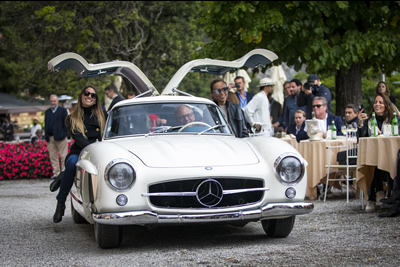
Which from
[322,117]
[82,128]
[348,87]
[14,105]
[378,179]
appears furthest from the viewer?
[14,105]

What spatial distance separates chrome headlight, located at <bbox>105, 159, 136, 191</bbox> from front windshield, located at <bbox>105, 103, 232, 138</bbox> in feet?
4.50

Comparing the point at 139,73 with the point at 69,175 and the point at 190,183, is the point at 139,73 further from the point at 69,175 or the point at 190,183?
the point at 190,183

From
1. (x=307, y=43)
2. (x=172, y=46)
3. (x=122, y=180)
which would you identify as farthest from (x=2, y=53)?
(x=122, y=180)

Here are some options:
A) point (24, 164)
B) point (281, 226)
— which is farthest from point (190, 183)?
point (24, 164)

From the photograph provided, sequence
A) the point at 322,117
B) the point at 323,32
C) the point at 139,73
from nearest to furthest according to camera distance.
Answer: the point at 139,73
the point at 322,117
the point at 323,32

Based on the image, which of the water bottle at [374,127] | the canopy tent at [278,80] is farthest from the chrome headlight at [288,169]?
the canopy tent at [278,80]

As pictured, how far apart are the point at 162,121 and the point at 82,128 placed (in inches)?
50.3

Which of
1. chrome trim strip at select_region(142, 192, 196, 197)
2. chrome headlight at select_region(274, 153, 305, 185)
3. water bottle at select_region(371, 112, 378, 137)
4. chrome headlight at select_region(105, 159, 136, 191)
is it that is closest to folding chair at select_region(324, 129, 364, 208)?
water bottle at select_region(371, 112, 378, 137)

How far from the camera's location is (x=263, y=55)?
927 centimetres

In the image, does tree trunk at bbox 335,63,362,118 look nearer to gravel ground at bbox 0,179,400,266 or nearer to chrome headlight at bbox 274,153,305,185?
gravel ground at bbox 0,179,400,266

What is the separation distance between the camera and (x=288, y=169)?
714cm

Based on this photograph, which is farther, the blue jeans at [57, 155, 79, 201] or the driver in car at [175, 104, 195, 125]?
the blue jeans at [57, 155, 79, 201]

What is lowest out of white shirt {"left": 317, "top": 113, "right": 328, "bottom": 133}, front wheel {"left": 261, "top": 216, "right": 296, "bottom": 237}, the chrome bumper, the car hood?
front wheel {"left": 261, "top": 216, "right": 296, "bottom": 237}

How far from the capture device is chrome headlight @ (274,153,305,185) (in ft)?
23.2
